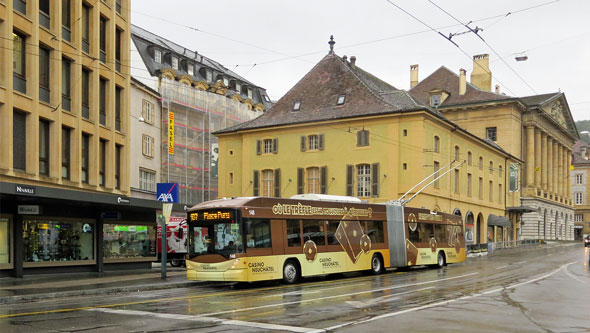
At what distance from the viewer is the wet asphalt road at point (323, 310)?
37.7 feet

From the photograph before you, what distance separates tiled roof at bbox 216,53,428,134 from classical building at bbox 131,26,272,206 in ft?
7.96

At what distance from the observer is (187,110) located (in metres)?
51.9

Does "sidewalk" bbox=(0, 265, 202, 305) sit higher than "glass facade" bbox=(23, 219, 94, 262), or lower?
lower

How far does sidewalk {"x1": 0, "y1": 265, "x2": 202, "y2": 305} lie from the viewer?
17344 millimetres

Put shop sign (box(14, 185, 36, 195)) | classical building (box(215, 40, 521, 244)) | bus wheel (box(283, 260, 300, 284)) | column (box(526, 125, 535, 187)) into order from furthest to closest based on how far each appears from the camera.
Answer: column (box(526, 125, 535, 187)), classical building (box(215, 40, 521, 244)), bus wheel (box(283, 260, 300, 284)), shop sign (box(14, 185, 36, 195))

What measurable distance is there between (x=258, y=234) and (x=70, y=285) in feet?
20.0

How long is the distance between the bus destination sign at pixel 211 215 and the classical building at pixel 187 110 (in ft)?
78.0

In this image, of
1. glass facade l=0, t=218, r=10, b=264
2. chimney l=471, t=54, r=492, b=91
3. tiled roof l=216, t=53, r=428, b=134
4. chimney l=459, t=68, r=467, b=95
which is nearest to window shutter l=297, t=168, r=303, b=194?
tiled roof l=216, t=53, r=428, b=134

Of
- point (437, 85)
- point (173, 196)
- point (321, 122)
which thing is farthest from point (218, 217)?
point (437, 85)

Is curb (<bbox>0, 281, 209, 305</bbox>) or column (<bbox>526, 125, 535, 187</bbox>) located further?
column (<bbox>526, 125, 535, 187</bbox>)

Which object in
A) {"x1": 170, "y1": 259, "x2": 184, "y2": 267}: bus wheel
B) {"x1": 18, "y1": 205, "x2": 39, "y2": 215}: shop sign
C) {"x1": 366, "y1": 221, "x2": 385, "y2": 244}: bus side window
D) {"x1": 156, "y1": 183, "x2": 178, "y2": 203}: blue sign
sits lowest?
{"x1": 170, "y1": 259, "x2": 184, "y2": 267}: bus wheel

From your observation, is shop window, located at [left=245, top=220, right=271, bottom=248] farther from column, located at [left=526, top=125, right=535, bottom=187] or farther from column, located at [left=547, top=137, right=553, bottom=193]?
column, located at [left=547, top=137, right=553, bottom=193]

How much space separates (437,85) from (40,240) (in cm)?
6534

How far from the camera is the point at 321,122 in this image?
49.6m
